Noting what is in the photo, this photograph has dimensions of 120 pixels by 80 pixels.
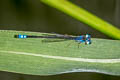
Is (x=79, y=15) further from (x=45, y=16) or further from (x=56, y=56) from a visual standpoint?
(x=45, y=16)

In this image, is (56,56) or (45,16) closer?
(56,56)

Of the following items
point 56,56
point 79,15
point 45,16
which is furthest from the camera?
point 45,16

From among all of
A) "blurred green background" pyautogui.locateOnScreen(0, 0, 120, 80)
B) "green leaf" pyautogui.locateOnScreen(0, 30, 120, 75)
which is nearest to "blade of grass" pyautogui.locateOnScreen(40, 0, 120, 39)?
"green leaf" pyautogui.locateOnScreen(0, 30, 120, 75)

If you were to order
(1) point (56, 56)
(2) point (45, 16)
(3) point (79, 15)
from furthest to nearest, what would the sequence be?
(2) point (45, 16), (1) point (56, 56), (3) point (79, 15)

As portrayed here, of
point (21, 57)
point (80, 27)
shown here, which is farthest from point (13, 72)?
point (80, 27)

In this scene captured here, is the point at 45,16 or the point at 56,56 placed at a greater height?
the point at 45,16

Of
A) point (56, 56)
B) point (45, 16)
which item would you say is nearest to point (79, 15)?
point (56, 56)

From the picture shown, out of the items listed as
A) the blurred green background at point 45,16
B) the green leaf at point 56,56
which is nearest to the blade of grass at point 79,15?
the green leaf at point 56,56

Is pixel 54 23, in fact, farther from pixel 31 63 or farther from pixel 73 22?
pixel 31 63

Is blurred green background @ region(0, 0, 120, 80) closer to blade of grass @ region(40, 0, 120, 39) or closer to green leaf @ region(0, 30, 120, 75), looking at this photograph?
green leaf @ region(0, 30, 120, 75)
